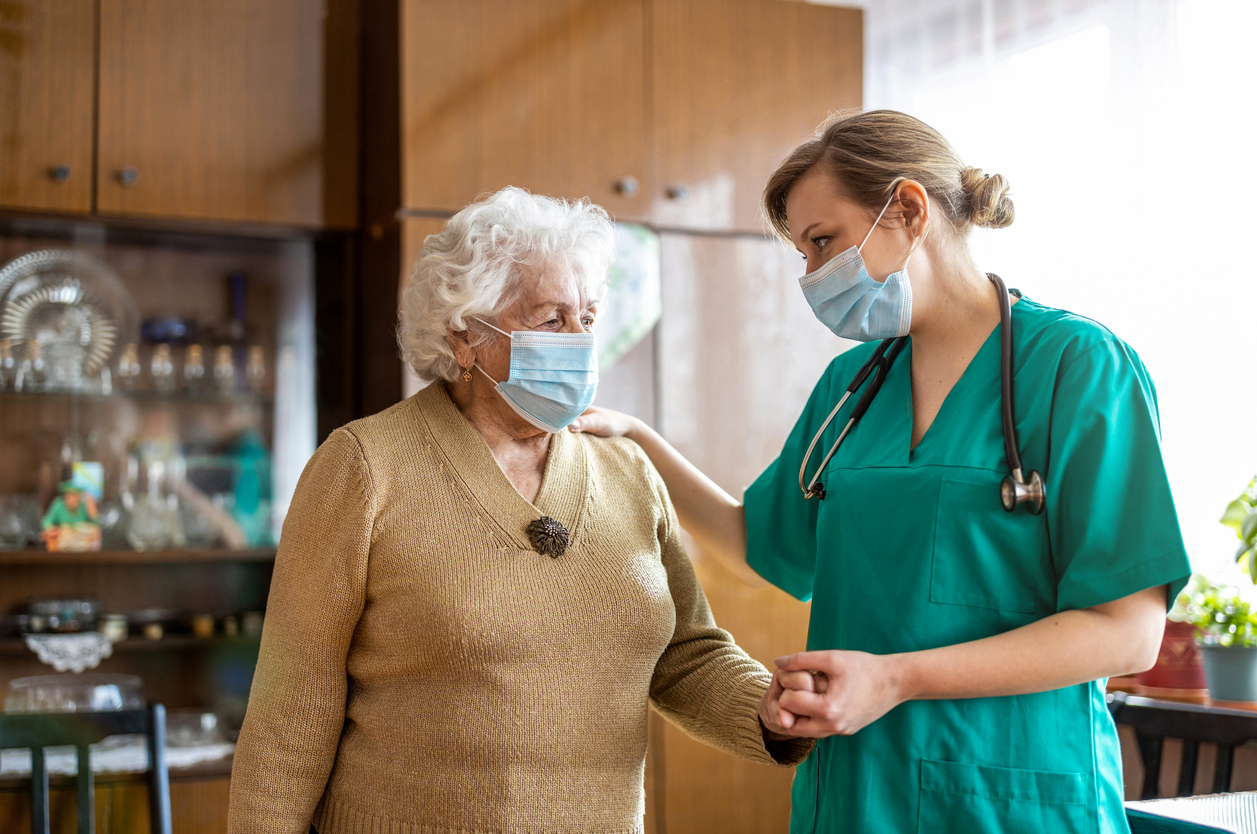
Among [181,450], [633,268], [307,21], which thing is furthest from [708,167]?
[181,450]

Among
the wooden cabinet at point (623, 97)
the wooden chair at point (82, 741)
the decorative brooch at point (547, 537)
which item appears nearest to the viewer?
the decorative brooch at point (547, 537)

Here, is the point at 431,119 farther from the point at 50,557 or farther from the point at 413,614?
the point at 413,614

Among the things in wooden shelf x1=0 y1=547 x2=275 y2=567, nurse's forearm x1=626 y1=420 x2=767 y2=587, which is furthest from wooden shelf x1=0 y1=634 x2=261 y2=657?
nurse's forearm x1=626 y1=420 x2=767 y2=587

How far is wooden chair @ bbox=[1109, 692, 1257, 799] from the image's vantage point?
1.62 meters

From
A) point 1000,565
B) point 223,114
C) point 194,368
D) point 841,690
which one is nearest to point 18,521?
point 194,368

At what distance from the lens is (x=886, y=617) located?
1.27 meters

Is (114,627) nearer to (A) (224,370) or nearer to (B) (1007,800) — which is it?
(A) (224,370)

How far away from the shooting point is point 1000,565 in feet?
3.95

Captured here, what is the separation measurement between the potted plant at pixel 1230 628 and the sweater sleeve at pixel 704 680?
1.09 metres

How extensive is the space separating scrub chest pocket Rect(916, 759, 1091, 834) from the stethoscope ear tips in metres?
0.29

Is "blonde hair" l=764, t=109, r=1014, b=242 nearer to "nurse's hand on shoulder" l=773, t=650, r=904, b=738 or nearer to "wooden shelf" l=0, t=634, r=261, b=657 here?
"nurse's hand on shoulder" l=773, t=650, r=904, b=738

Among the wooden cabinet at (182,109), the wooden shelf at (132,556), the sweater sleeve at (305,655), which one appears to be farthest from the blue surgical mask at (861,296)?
the wooden shelf at (132,556)

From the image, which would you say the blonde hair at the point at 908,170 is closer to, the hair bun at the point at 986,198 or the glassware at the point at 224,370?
the hair bun at the point at 986,198

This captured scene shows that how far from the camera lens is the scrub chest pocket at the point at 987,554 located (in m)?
1.19
